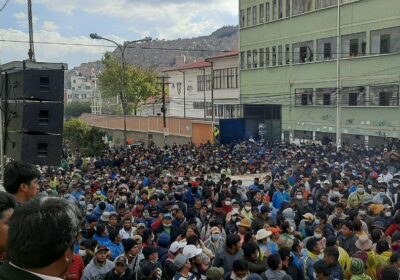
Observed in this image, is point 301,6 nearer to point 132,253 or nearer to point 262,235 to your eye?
point 262,235

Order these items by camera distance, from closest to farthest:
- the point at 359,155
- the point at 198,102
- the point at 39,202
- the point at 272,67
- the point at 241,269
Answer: the point at 39,202 → the point at 241,269 → the point at 359,155 → the point at 272,67 → the point at 198,102

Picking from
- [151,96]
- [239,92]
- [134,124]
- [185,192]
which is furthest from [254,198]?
[151,96]

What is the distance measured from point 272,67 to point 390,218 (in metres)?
30.3

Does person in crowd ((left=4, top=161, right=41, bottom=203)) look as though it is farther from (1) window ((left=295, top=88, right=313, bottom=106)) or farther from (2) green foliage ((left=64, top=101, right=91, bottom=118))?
(2) green foliage ((left=64, top=101, right=91, bottom=118))

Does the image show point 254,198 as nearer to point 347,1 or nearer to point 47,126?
point 47,126

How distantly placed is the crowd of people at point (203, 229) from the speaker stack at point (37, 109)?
109cm

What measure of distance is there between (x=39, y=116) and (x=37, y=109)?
0.13 meters

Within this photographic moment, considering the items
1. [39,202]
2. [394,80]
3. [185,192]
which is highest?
[394,80]

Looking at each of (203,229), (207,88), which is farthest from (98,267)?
(207,88)

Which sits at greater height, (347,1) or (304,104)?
(347,1)

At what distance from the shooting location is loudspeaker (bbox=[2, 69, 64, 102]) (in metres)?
7.38

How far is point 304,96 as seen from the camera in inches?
1404

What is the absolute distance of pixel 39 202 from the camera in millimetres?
Answer: 1996

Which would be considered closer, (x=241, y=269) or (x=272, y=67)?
(x=241, y=269)
